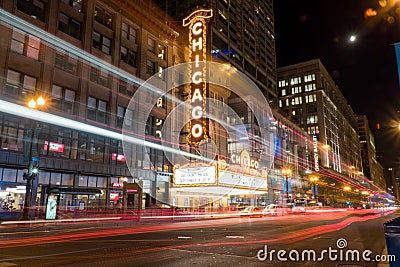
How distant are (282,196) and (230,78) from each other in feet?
105

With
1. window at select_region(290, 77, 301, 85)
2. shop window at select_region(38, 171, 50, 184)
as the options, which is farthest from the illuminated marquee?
window at select_region(290, 77, 301, 85)

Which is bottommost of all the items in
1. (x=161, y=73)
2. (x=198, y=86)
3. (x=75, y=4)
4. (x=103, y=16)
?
(x=198, y=86)

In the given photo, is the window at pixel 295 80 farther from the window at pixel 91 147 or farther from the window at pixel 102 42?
the window at pixel 91 147

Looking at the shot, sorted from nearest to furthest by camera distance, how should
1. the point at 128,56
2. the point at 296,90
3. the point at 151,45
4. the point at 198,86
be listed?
the point at 198,86 → the point at 128,56 → the point at 151,45 → the point at 296,90

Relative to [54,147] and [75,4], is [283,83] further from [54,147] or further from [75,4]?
[54,147]

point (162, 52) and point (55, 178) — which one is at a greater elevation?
point (162, 52)

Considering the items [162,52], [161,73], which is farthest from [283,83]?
[161,73]

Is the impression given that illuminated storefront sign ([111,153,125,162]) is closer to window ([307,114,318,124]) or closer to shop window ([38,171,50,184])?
shop window ([38,171,50,184])

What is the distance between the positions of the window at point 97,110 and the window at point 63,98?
7.58 ft

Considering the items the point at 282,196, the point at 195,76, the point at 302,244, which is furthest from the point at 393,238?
the point at 282,196

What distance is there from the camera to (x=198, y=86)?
3375cm

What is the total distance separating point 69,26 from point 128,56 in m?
8.91

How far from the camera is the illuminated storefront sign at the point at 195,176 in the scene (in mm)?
30167

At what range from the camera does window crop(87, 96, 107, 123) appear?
3591 cm
